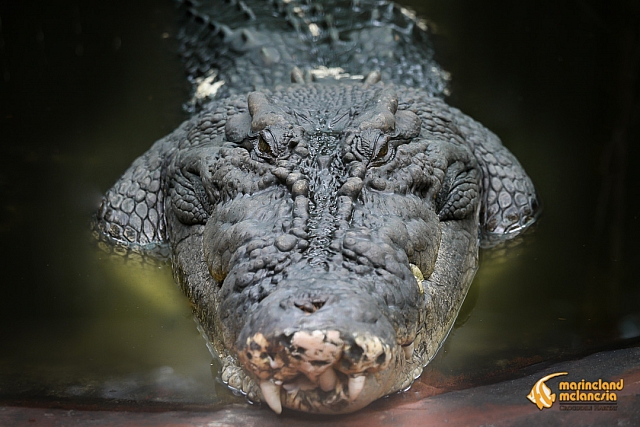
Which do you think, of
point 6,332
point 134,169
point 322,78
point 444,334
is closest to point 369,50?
point 322,78

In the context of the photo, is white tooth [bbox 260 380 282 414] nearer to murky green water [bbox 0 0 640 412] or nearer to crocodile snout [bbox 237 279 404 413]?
crocodile snout [bbox 237 279 404 413]

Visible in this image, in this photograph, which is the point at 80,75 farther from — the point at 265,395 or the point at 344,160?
the point at 265,395

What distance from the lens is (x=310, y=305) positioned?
7.41 feet

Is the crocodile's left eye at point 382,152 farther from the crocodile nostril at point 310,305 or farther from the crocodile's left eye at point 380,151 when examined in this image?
the crocodile nostril at point 310,305

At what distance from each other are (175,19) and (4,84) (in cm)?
134

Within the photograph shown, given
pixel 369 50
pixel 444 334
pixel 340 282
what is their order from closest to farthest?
1. pixel 340 282
2. pixel 444 334
3. pixel 369 50

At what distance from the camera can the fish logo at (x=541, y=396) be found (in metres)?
2.50

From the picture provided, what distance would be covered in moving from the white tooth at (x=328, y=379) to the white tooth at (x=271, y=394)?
0.15m

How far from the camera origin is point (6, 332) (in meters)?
3.19

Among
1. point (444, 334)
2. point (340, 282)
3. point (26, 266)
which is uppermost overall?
point (340, 282)

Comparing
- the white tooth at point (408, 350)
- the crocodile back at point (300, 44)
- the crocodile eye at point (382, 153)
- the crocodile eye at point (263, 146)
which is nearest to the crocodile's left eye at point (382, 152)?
the crocodile eye at point (382, 153)

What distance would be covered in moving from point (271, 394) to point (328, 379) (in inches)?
7.9

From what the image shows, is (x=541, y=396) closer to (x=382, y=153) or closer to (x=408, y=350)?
(x=408, y=350)

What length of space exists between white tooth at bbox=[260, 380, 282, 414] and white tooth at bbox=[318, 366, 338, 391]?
0.49 ft
